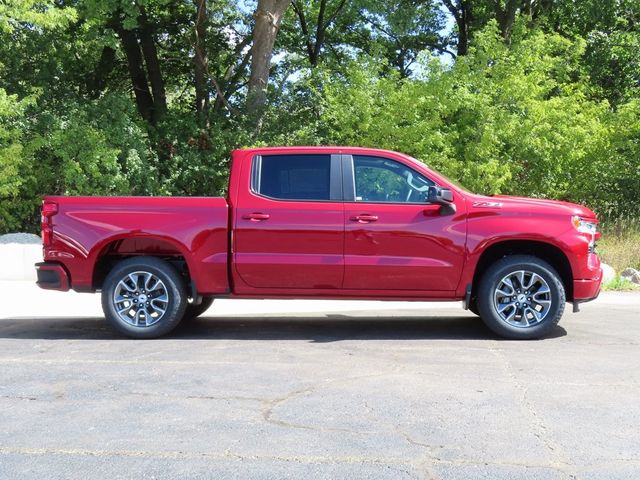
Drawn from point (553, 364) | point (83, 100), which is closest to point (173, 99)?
point (83, 100)

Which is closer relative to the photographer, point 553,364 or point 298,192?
point 553,364

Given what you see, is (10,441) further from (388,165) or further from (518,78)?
(518,78)

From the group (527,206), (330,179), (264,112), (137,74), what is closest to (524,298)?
(527,206)

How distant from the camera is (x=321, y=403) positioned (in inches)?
204

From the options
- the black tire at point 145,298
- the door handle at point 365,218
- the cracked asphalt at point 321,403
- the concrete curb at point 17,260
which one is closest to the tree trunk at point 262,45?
the concrete curb at point 17,260

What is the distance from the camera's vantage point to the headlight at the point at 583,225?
7430 mm

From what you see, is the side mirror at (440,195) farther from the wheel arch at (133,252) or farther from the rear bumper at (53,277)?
the rear bumper at (53,277)

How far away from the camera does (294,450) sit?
13.9ft

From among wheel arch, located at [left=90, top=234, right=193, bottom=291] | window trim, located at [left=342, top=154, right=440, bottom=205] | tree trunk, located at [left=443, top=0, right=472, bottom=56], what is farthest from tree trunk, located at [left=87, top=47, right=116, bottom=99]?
window trim, located at [left=342, top=154, right=440, bottom=205]

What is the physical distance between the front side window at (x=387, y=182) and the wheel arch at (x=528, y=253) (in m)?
0.94

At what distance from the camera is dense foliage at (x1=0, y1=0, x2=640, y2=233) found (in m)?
15.8

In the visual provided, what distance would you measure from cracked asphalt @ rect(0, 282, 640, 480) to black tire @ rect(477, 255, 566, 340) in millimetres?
234

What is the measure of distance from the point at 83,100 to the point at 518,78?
10514mm

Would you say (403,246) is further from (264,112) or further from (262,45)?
(262,45)
